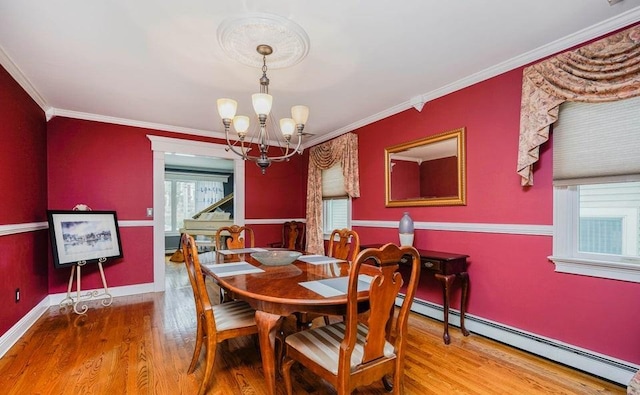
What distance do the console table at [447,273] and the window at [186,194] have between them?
7073 millimetres

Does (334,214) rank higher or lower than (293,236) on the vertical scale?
higher

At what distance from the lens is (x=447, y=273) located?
266 cm

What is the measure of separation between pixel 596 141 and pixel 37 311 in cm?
535

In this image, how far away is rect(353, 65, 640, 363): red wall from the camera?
2.06m

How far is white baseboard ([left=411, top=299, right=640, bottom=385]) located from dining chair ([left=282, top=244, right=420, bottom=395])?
1510 mm

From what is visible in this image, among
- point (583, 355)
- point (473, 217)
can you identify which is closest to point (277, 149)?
point (473, 217)

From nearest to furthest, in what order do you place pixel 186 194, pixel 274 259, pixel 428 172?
1. pixel 274 259
2. pixel 428 172
3. pixel 186 194

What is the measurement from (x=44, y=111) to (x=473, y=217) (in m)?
5.01

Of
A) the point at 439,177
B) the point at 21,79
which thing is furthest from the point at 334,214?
the point at 21,79

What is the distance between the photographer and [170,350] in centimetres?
247

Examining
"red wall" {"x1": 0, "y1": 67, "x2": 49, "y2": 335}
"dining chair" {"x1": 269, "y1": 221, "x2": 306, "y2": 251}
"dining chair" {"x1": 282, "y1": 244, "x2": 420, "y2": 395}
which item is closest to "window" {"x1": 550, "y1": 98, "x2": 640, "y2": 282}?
"dining chair" {"x1": 282, "y1": 244, "x2": 420, "y2": 395}

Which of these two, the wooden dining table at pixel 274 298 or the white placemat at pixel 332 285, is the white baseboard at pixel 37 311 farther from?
the white placemat at pixel 332 285

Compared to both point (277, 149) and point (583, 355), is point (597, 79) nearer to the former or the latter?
point (583, 355)

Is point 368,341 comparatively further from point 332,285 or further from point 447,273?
point 447,273
